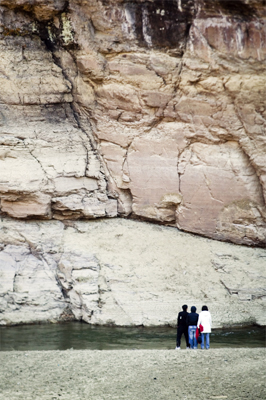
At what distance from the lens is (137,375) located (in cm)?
1023

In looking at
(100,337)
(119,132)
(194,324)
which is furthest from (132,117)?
(194,324)

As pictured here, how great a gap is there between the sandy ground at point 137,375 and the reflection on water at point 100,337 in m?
1.96

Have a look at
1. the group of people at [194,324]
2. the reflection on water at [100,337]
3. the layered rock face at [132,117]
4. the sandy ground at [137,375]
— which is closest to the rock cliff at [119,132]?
the layered rock face at [132,117]

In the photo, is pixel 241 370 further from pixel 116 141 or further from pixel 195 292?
pixel 116 141

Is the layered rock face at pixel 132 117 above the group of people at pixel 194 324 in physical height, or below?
above

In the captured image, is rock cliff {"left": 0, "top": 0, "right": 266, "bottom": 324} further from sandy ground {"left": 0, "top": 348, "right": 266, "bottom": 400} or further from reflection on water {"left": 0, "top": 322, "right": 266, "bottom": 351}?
sandy ground {"left": 0, "top": 348, "right": 266, "bottom": 400}

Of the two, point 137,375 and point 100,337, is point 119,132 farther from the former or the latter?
point 137,375

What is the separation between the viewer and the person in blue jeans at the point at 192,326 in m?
12.2

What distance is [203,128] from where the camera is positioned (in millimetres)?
16797

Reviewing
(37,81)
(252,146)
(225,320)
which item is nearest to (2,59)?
(37,81)

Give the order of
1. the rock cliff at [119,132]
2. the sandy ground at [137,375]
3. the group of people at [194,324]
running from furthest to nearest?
the rock cliff at [119,132] < the group of people at [194,324] < the sandy ground at [137,375]

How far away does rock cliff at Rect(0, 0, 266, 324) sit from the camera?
52.4 ft

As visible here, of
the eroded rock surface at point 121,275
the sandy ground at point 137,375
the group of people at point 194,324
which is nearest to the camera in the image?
the sandy ground at point 137,375

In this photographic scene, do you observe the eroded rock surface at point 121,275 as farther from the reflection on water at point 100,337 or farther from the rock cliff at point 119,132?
the reflection on water at point 100,337
